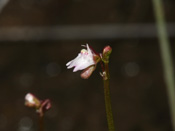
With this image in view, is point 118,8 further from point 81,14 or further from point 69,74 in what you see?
point 69,74

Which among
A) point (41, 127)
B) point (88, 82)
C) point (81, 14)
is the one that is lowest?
point (41, 127)

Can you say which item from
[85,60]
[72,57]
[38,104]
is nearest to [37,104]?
[38,104]

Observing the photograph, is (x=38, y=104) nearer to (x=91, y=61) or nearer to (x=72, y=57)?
(x=91, y=61)

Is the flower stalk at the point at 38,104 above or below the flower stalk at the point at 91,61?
below

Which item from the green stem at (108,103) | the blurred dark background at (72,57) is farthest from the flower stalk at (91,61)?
the blurred dark background at (72,57)

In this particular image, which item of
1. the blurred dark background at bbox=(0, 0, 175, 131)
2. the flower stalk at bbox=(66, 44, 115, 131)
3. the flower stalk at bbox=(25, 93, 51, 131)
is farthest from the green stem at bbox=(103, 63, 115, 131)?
the blurred dark background at bbox=(0, 0, 175, 131)

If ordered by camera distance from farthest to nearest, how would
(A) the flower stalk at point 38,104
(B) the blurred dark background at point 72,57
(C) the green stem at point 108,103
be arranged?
(B) the blurred dark background at point 72,57, (A) the flower stalk at point 38,104, (C) the green stem at point 108,103

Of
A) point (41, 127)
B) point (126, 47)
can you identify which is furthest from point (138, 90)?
point (41, 127)

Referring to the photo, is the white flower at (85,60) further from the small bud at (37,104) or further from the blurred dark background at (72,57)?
the blurred dark background at (72,57)
